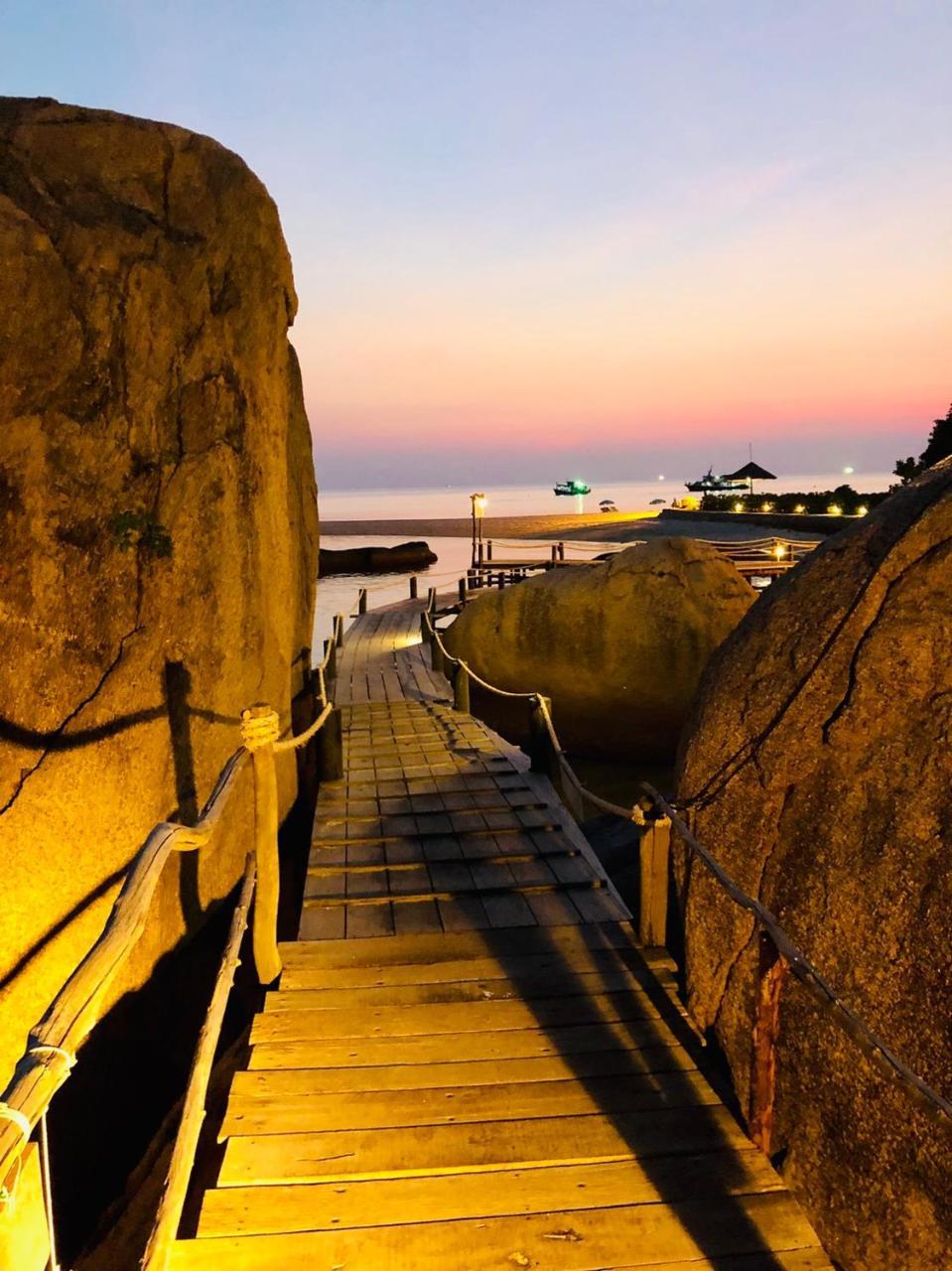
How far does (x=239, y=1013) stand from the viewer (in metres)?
5.85

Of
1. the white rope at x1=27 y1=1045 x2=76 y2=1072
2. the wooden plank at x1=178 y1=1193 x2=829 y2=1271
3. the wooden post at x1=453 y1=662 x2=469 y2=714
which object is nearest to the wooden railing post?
the wooden plank at x1=178 y1=1193 x2=829 y2=1271

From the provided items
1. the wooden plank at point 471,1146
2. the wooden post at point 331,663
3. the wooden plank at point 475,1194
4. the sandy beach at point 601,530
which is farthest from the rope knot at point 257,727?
the sandy beach at point 601,530

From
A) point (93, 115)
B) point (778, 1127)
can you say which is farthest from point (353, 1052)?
point (93, 115)

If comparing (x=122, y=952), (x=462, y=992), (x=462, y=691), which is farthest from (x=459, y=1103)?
(x=462, y=691)

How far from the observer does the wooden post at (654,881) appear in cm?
426

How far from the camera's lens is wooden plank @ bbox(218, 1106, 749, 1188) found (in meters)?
2.98

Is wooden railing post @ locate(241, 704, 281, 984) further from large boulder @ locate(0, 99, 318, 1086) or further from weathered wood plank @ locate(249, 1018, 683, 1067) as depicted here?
large boulder @ locate(0, 99, 318, 1086)

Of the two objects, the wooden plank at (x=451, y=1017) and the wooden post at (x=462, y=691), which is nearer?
the wooden plank at (x=451, y=1017)

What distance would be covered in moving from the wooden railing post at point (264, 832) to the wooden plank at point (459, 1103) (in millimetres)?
964

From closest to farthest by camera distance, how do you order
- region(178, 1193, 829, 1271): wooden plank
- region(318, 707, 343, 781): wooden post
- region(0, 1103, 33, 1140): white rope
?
region(0, 1103, 33, 1140): white rope
region(178, 1193, 829, 1271): wooden plank
region(318, 707, 343, 781): wooden post

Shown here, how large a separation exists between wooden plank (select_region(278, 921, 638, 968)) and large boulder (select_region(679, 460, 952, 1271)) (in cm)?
84

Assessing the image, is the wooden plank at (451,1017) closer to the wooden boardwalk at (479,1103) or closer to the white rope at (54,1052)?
the wooden boardwalk at (479,1103)

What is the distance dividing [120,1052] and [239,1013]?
117 centimetres

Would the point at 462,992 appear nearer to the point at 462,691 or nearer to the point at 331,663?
the point at 462,691
